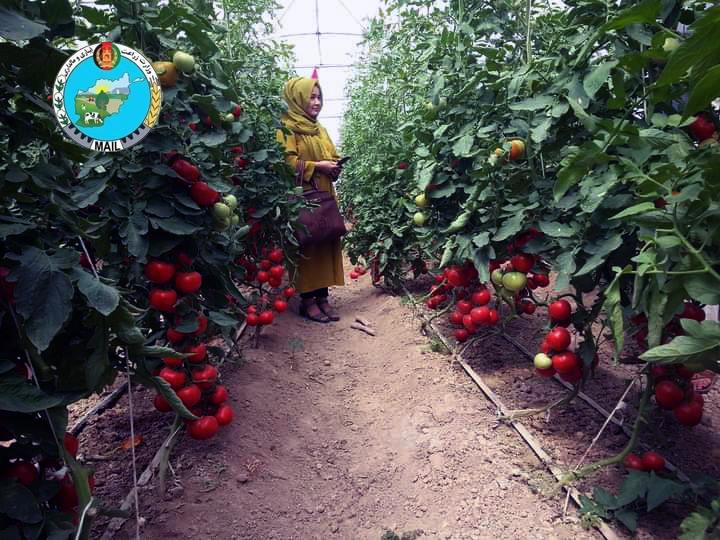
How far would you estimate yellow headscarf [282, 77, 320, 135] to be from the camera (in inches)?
136

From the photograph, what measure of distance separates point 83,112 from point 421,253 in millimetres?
3103

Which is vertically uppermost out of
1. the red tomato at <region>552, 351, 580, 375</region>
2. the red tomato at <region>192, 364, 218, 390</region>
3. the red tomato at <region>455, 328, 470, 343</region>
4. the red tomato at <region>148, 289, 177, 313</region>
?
Answer: the red tomato at <region>148, 289, 177, 313</region>

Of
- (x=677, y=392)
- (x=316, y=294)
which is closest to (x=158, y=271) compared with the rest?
(x=677, y=392)

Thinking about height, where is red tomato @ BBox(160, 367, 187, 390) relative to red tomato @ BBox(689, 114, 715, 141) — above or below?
below

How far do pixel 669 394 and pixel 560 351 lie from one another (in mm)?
373

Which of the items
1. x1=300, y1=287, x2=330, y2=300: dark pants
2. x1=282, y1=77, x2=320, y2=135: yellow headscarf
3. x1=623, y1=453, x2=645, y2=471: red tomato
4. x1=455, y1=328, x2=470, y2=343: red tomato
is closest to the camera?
x1=623, y1=453, x2=645, y2=471: red tomato

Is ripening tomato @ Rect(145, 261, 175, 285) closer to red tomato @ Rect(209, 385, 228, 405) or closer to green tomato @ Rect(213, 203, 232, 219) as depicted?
green tomato @ Rect(213, 203, 232, 219)

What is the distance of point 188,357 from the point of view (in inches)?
62.3

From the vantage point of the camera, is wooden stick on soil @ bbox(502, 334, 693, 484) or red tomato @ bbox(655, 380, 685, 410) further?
wooden stick on soil @ bbox(502, 334, 693, 484)

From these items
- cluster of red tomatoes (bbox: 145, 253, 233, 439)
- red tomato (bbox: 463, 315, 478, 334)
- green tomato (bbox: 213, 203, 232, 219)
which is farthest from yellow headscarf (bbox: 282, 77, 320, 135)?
cluster of red tomatoes (bbox: 145, 253, 233, 439)

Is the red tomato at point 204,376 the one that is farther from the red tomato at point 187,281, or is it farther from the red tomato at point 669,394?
the red tomato at point 669,394

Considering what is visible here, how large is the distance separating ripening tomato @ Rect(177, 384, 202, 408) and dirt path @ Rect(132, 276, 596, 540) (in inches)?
12.0

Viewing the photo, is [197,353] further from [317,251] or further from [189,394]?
[317,251]

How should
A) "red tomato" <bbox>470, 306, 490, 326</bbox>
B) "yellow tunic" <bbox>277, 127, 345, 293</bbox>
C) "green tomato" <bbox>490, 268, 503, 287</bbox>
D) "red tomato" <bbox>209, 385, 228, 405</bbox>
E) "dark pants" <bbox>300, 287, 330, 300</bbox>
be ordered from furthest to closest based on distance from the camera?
1. "dark pants" <bbox>300, 287, 330, 300</bbox>
2. "yellow tunic" <bbox>277, 127, 345, 293</bbox>
3. "red tomato" <bbox>470, 306, 490, 326</bbox>
4. "green tomato" <bbox>490, 268, 503, 287</bbox>
5. "red tomato" <bbox>209, 385, 228, 405</bbox>
